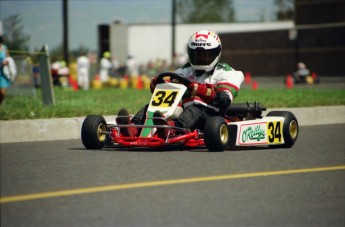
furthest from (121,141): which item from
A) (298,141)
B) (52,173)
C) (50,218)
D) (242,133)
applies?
(50,218)

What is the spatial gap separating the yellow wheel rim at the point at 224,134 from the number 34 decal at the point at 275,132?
80 centimetres

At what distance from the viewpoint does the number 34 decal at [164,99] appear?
10.0m

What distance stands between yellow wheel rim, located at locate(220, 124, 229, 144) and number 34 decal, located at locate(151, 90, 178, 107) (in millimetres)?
684

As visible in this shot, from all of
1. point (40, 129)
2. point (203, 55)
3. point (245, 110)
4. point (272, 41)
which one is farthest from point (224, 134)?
point (272, 41)

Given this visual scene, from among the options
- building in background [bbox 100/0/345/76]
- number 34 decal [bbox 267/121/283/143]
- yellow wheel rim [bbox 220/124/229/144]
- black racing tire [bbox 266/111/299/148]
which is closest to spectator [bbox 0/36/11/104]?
black racing tire [bbox 266/111/299/148]

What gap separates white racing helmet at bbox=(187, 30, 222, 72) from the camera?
1064cm

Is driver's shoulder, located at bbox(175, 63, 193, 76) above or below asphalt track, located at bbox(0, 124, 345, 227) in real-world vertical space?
above

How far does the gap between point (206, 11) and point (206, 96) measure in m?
122

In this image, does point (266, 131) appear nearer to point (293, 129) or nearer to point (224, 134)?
point (293, 129)

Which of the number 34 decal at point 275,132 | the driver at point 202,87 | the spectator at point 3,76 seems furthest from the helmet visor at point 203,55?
the spectator at point 3,76

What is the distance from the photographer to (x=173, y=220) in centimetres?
575

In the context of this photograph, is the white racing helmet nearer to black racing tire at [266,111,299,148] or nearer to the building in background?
black racing tire at [266,111,299,148]

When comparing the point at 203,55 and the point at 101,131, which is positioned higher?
the point at 203,55

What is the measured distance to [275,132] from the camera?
34.5ft
